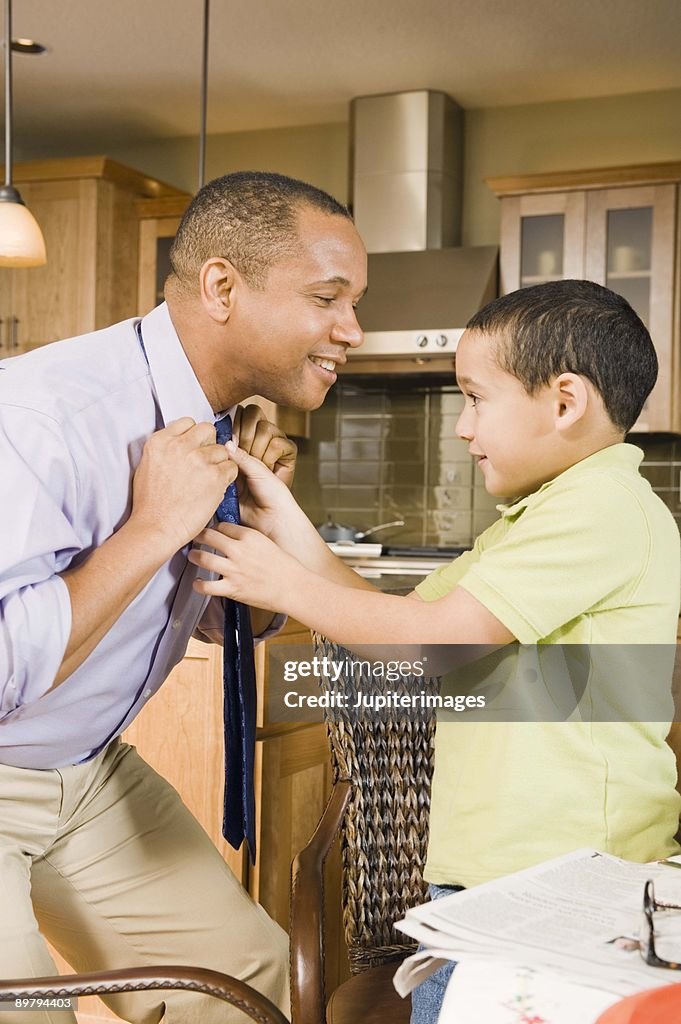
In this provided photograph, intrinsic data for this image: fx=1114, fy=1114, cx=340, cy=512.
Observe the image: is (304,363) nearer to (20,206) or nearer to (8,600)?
(8,600)

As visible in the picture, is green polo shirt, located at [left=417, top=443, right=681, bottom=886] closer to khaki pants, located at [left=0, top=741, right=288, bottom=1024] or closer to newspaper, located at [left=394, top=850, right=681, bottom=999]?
newspaper, located at [left=394, top=850, right=681, bottom=999]

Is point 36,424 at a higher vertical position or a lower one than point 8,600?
higher

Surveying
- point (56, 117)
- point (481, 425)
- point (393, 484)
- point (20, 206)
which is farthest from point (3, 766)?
point (56, 117)

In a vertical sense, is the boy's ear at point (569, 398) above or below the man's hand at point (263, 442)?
above

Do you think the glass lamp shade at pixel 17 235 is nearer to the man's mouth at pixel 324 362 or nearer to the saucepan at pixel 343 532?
the man's mouth at pixel 324 362

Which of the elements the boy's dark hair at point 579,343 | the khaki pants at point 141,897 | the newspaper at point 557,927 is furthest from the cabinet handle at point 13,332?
the newspaper at point 557,927

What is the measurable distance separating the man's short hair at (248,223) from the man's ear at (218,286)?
0.01 metres

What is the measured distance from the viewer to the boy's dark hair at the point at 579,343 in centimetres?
117

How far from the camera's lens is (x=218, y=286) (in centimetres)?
135

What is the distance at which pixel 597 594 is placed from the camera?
108cm

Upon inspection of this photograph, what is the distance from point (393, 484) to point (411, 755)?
12.4 ft

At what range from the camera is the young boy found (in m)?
1.07

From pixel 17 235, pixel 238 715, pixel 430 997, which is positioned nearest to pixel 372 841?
pixel 238 715

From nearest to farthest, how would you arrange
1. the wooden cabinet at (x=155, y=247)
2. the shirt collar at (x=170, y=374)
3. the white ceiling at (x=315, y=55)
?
the shirt collar at (x=170, y=374), the white ceiling at (x=315, y=55), the wooden cabinet at (x=155, y=247)
